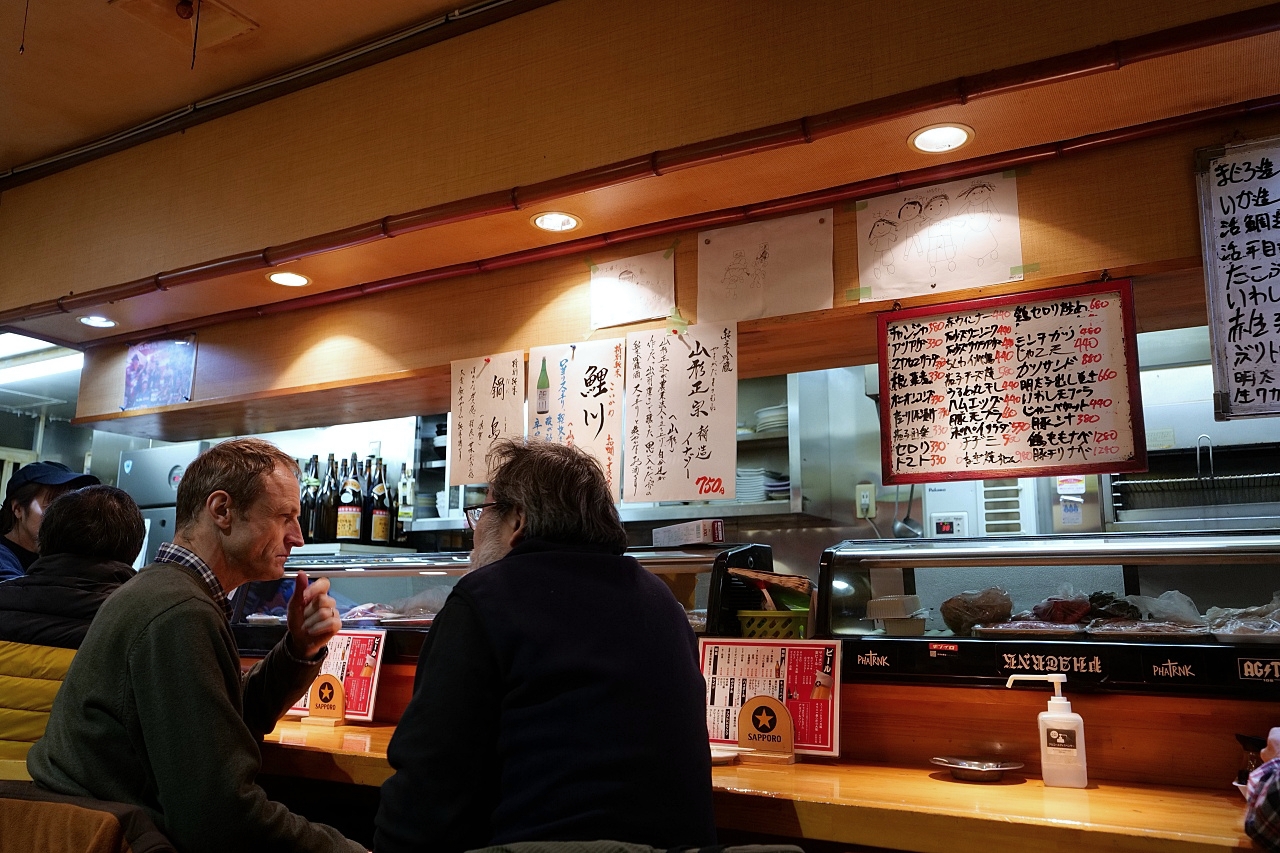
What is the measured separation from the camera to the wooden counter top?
1619 mm

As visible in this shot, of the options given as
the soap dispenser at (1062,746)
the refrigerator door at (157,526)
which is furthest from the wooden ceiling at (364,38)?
the refrigerator door at (157,526)

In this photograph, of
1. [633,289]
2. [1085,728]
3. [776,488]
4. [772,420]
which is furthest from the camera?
[772,420]

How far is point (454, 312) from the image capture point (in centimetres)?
352

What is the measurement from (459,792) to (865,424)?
4339mm

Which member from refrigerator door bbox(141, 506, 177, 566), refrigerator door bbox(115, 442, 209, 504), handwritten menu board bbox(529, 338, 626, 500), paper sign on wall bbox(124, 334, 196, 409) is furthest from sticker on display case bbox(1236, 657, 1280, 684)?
refrigerator door bbox(141, 506, 177, 566)

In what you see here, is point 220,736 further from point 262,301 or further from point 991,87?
point 262,301

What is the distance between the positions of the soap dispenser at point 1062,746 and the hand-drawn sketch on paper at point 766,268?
4.23ft

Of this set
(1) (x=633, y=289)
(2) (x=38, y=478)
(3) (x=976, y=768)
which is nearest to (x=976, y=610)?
(3) (x=976, y=768)

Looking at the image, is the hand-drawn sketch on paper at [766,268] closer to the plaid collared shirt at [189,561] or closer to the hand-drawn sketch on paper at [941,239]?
the hand-drawn sketch on paper at [941,239]

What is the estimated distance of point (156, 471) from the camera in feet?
20.0

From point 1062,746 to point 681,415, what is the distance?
145 cm

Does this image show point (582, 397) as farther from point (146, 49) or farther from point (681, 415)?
point (146, 49)

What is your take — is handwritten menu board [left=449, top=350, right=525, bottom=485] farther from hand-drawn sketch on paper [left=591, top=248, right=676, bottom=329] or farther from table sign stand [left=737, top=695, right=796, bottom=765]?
table sign stand [left=737, top=695, right=796, bottom=765]

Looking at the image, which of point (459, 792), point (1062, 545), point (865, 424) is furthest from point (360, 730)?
point (865, 424)
